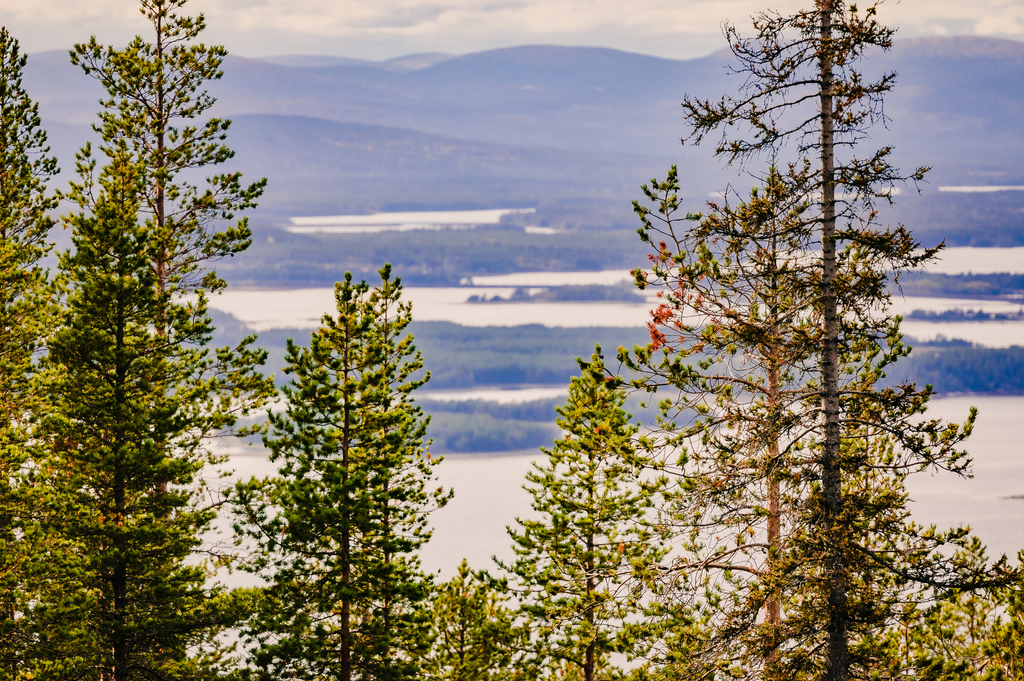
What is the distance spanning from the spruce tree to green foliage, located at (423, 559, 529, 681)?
8953 millimetres

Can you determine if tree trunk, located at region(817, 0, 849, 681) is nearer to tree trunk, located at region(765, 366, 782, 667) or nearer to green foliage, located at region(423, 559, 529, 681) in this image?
tree trunk, located at region(765, 366, 782, 667)

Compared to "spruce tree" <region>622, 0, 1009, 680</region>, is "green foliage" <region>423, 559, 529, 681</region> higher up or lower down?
lower down

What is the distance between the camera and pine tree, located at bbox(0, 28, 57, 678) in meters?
17.9

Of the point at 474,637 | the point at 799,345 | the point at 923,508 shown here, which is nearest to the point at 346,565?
the point at 474,637

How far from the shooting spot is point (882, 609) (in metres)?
13.8

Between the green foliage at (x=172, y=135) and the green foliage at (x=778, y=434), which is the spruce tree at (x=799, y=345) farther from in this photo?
the green foliage at (x=172, y=135)

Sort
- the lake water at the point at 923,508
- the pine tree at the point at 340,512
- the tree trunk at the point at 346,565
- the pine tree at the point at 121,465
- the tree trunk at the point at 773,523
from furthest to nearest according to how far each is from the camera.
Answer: the lake water at the point at 923,508 → the tree trunk at the point at 346,565 → the pine tree at the point at 340,512 → the pine tree at the point at 121,465 → the tree trunk at the point at 773,523

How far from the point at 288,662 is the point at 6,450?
607 cm

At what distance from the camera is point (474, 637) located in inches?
930

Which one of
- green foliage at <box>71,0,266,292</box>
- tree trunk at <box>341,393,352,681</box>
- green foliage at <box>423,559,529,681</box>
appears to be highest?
green foliage at <box>71,0,266,292</box>

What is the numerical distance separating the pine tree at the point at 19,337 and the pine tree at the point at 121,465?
0.63m

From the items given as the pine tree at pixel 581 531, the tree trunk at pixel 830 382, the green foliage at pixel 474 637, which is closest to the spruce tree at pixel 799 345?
the tree trunk at pixel 830 382

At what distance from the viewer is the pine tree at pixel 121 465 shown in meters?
17.7

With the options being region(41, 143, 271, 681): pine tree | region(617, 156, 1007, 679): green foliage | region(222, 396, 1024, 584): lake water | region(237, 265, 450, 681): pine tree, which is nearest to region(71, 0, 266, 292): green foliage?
region(41, 143, 271, 681): pine tree
